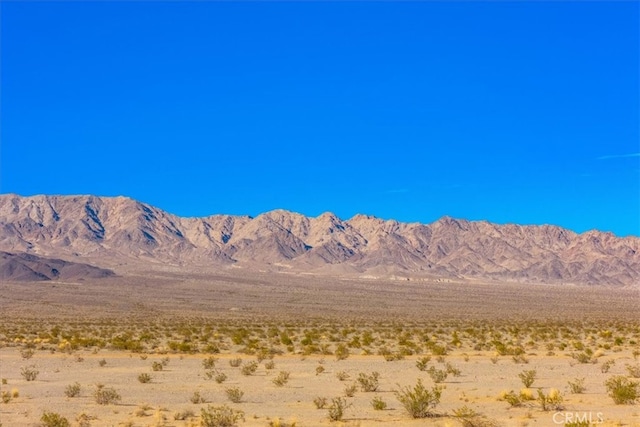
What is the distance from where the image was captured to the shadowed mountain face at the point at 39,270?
5190 inches

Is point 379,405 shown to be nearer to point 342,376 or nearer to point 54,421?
point 342,376

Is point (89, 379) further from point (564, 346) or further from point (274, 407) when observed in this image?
point (564, 346)

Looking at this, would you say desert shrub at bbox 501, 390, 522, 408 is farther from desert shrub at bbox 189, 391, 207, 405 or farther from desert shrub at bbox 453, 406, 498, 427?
desert shrub at bbox 189, 391, 207, 405

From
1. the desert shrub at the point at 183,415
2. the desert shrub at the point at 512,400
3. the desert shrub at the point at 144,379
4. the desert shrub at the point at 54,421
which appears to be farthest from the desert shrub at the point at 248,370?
the desert shrub at the point at 512,400

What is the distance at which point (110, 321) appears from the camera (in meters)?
51.2

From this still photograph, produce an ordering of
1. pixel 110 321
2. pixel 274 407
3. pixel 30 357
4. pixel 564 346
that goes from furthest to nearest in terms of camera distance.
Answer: pixel 110 321 → pixel 564 346 → pixel 30 357 → pixel 274 407

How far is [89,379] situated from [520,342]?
2250cm

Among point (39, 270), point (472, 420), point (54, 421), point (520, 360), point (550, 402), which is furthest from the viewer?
point (39, 270)

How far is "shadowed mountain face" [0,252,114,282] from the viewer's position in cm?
13182

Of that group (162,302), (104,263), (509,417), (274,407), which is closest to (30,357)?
(274,407)

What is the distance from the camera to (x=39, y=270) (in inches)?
5487

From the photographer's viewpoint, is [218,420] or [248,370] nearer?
[218,420]

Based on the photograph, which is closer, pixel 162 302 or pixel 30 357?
pixel 30 357

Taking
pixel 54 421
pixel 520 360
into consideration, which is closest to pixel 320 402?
pixel 54 421
